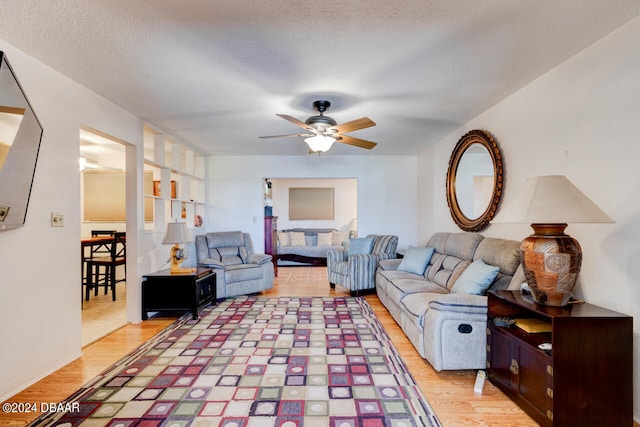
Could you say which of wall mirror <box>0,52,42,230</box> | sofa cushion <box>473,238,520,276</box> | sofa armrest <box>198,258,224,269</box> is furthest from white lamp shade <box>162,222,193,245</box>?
sofa cushion <box>473,238,520,276</box>

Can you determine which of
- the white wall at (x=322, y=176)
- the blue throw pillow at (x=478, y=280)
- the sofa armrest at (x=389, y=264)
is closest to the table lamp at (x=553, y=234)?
the blue throw pillow at (x=478, y=280)

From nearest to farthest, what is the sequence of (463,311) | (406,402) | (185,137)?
(406,402) → (463,311) → (185,137)

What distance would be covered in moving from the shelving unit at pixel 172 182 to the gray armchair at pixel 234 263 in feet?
2.25

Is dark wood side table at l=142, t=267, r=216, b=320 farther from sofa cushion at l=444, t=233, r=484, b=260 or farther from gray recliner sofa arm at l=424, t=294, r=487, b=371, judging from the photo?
sofa cushion at l=444, t=233, r=484, b=260

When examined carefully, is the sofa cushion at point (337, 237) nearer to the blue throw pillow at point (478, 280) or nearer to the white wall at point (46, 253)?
the blue throw pillow at point (478, 280)

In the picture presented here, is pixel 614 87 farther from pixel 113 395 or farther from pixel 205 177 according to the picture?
pixel 205 177

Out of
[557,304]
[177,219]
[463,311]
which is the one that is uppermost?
[177,219]

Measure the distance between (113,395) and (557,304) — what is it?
9.54 feet

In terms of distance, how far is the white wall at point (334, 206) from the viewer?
8820 millimetres

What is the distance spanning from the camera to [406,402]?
1.97 metres

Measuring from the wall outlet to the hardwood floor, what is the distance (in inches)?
45.8

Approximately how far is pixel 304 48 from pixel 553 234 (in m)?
2.03

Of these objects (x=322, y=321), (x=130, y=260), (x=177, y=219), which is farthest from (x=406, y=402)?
(x=177, y=219)

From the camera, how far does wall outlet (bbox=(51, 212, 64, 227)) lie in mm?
2490
